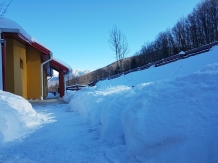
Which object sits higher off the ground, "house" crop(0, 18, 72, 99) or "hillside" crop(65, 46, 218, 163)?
"house" crop(0, 18, 72, 99)

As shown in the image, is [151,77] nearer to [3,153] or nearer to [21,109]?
[21,109]

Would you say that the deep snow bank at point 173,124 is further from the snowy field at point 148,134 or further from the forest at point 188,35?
the forest at point 188,35

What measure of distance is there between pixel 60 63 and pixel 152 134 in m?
13.2

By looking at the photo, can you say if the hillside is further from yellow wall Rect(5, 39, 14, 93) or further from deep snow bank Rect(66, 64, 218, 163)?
yellow wall Rect(5, 39, 14, 93)

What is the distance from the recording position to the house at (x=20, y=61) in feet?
27.8

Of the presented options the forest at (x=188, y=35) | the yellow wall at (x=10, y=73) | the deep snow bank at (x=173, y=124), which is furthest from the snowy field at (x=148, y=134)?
the forest at (x=188, y=35)

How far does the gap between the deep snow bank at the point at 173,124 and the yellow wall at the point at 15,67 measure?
7.89 m

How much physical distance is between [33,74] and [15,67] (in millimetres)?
2522

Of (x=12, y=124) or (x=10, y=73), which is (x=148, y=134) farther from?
(x=10, y=73)

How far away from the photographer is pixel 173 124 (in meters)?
2.36

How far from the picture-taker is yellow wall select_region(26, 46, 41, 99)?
12.3m

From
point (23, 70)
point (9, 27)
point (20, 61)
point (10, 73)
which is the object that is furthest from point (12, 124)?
point (23, 70)

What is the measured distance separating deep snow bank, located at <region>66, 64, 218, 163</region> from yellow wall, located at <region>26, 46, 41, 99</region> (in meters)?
10.1

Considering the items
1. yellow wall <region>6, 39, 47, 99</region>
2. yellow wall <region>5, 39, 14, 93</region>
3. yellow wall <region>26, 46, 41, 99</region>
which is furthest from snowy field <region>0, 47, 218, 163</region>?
yellow wall <region>26, 46, 41, 99</region>
